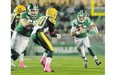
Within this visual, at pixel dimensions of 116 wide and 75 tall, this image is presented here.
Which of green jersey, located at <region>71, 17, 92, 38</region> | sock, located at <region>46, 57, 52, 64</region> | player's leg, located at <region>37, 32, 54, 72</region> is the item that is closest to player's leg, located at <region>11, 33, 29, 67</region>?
player's leg, located at <region>37, 32, 54, 72</region>

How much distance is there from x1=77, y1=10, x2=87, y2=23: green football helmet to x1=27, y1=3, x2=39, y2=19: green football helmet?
1.10 feet

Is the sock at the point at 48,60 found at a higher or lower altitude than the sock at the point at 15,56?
lower

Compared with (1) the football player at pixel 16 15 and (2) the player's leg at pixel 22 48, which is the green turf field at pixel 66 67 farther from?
(1) the football player at pixel 16 15

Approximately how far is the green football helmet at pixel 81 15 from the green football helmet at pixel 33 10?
34cm

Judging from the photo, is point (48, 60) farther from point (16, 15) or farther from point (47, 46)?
point (16, 15)

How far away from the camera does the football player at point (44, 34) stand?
10883mm

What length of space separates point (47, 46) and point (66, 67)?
227mm

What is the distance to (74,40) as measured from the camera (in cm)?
1091

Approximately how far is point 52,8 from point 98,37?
0.43 metres

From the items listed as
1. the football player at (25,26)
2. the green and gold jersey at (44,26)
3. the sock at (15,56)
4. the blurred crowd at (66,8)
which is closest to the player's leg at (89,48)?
the blurred crowd at (66,8)

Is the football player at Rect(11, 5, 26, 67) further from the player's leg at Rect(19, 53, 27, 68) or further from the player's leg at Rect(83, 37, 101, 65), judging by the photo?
the player's leg at Rect(83, 37, 101, 65)

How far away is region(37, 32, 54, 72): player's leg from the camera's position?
10.9m

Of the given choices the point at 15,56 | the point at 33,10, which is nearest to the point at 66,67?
the point at 15,56
